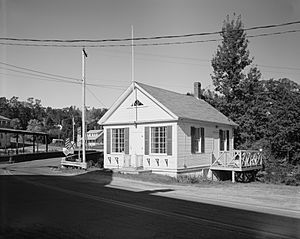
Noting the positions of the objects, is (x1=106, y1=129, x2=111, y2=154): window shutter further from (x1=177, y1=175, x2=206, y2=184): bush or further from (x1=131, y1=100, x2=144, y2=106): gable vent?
→ (x1=177, y1=175, x2=206, y2=184): bush

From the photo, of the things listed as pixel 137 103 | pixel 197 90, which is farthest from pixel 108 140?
pixel 197 90

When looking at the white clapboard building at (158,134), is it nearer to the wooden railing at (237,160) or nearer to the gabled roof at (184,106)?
the gabled roof at (184,106)

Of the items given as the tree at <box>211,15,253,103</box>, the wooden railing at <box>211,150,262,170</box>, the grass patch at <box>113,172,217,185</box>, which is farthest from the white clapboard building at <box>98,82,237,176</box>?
the tree at <box>211,15,253,103</box>

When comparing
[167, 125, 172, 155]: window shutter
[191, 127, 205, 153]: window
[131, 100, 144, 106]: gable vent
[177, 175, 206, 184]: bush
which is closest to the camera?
[177, 175, 206, 184]: bush

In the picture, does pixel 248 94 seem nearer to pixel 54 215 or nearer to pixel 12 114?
pixel 54 215

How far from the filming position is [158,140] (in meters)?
23.6

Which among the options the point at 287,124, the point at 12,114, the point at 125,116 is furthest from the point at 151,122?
the point at 12,114

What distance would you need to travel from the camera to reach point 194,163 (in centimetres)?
2456

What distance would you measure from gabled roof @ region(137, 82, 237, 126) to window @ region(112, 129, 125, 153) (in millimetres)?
3528

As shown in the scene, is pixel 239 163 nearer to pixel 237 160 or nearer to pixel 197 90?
pixel 237 160

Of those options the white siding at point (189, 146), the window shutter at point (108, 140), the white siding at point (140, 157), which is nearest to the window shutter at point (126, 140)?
the white siding at point (140, 157)

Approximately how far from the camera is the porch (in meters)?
25.2

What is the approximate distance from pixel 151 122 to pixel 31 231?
16509 mm

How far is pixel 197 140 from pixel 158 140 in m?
3.00
